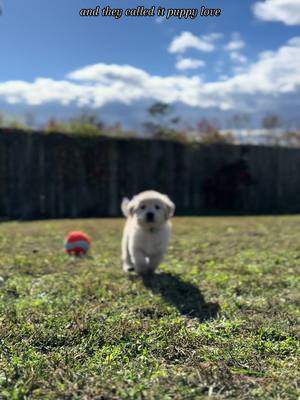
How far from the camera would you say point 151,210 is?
17.1 ft

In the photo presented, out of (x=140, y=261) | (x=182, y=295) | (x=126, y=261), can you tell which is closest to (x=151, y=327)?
(x=182, y=295)

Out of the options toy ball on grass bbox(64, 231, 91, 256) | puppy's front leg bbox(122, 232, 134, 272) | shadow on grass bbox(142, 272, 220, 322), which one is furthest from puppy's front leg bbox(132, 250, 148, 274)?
toy ball on grass bbox(64, 231, 91, 256)

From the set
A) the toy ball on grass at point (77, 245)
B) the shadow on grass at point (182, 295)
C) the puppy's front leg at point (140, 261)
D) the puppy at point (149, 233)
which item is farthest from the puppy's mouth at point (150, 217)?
the toy ball on grass at point (77, 245)

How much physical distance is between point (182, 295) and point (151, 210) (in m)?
1.11

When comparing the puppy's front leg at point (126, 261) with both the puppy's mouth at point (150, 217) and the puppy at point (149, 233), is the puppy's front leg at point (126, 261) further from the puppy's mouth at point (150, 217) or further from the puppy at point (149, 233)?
the puppy's mouth at point (150, 217)

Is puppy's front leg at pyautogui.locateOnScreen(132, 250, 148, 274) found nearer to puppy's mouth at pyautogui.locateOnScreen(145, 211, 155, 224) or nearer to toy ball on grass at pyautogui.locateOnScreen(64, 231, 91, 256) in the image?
puppy's mouth at pyautogui.locateOnScreen(145, 211, 155, 224)

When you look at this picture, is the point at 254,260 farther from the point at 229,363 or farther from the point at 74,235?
the point at 229,363

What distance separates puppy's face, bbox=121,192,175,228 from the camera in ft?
17.0

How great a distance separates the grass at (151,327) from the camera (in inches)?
96.3

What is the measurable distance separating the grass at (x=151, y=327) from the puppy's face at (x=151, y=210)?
2.03 feet

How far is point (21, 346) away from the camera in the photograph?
299 cm

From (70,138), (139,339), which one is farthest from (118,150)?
(139,339)

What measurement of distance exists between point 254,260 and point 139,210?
1841 mm

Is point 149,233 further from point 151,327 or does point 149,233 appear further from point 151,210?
point 151,327
